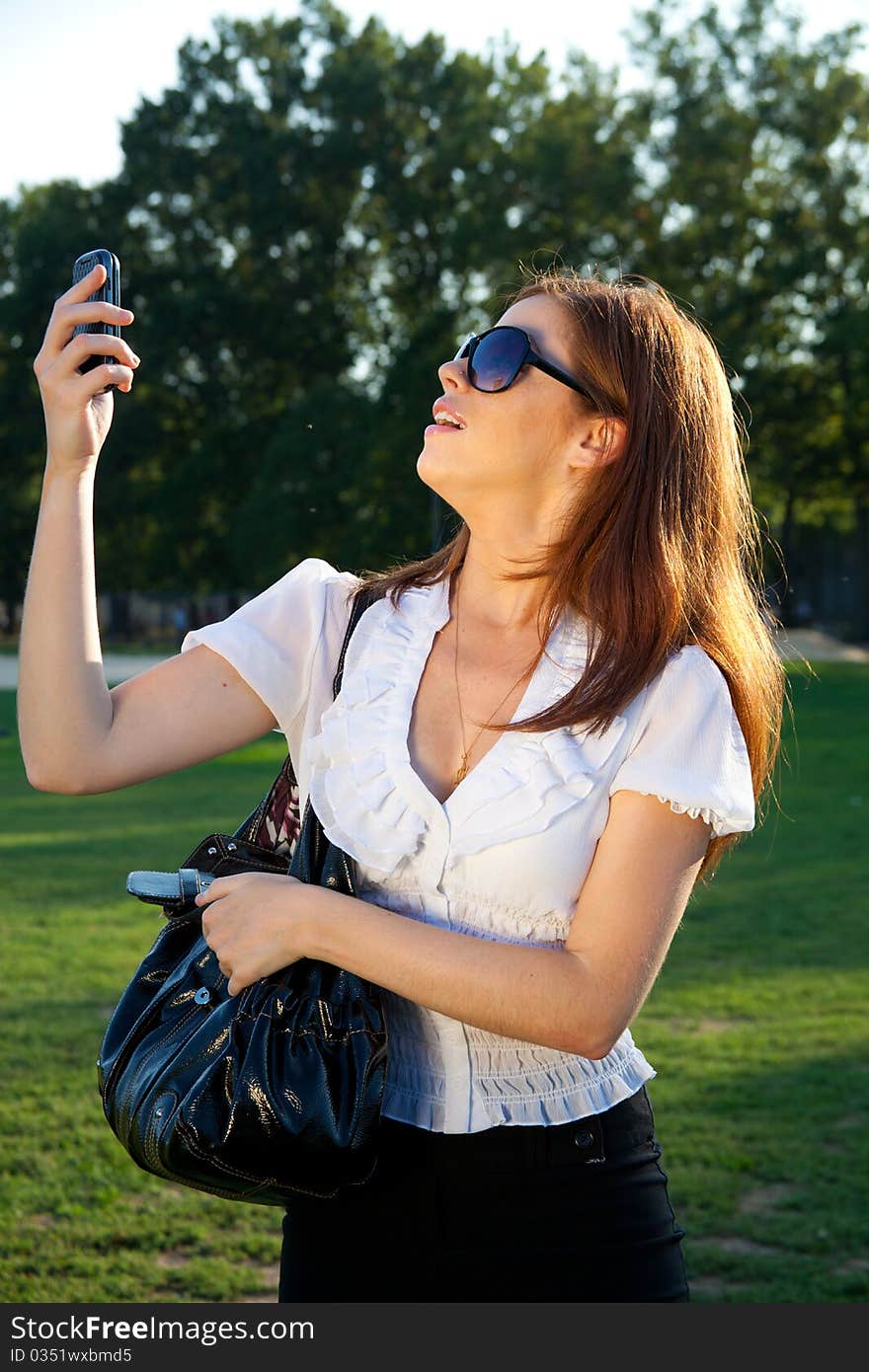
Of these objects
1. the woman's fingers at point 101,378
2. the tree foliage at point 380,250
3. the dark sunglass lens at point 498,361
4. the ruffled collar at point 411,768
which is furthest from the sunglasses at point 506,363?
the tree foliage at point 380,250

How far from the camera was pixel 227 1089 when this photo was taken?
1.85 metres

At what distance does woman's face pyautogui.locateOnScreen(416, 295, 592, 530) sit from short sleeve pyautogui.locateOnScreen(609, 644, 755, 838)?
0.35 metres

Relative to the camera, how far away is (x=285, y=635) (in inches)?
87.7

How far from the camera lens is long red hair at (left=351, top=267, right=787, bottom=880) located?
6.93 ft

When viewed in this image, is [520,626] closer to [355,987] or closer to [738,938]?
[355,987]

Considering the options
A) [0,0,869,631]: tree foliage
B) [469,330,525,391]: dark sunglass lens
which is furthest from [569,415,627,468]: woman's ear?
[0,0,869,631]: tree foliage

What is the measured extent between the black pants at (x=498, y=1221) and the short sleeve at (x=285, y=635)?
65 cm

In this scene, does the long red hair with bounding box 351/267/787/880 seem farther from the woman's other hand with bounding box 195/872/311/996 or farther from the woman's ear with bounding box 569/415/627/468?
the woman's other hand with bounding box 195/872/311/996

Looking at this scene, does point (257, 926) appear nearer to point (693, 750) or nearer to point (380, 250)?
point (693, 750)

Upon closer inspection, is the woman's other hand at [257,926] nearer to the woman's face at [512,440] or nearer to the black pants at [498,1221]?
the black pants at [498,1221]

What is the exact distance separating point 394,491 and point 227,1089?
37.1m

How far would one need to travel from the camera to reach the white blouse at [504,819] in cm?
198

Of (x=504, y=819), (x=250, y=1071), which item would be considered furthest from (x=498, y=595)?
(x=250, y=1071)

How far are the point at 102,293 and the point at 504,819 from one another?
3.01ft
